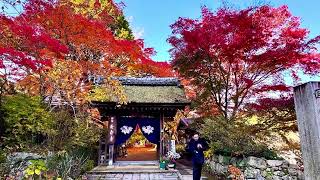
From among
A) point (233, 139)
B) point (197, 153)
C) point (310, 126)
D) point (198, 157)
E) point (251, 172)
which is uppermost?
point (310, 126)

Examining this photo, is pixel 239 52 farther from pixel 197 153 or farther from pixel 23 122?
pixel 23 122

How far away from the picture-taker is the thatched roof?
12633 millimetres

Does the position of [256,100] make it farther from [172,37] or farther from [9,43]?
[9,43]

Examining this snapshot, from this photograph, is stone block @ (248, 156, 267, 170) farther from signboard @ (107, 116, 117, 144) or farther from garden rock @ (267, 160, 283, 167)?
signboard @ (107, 116, 117, 144)

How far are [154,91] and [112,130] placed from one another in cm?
293

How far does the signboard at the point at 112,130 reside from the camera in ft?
42.3

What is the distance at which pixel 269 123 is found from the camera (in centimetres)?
1016

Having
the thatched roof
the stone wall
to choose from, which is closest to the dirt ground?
the thatched roof

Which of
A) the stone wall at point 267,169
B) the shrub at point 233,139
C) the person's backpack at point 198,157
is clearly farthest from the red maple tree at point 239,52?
the person's backpack at point 198,157

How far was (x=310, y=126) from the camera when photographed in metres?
1.94

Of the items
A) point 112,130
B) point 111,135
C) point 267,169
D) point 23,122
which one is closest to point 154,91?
point 112,130

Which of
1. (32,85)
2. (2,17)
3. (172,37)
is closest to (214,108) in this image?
(172,37)

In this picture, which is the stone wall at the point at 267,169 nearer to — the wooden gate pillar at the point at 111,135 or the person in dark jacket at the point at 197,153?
the person in dark jacket at the point at 197,153

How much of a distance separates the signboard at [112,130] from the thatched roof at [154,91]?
4.80 ft
